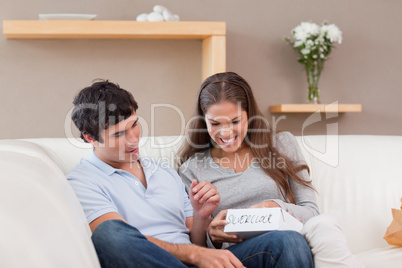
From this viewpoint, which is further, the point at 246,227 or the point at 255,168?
the point at 255,168

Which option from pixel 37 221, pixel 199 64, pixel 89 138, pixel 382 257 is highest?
pixel 199 64

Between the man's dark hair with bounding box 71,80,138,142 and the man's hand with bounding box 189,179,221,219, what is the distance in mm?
346

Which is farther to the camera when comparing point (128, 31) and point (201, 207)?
point (128, 31)

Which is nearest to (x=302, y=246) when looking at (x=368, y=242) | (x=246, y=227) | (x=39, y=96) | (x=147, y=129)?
(x=246, y=227)

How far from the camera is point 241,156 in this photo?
2059mm

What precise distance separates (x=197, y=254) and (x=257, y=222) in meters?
0.22

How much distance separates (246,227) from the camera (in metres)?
1.58

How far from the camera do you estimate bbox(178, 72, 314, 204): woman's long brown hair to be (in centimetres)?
196

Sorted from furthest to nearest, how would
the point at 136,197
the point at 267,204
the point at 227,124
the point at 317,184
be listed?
the point at 317,184 < the point at 227,124 < the point at 267,204 < the point at 136,197

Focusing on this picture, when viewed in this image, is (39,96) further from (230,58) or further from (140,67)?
(230,58)

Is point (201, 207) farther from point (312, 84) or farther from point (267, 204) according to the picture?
point (312, 84)

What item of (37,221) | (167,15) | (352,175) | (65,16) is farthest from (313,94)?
(37,221)

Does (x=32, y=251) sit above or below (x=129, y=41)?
below

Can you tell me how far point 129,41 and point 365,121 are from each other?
5.58ft
